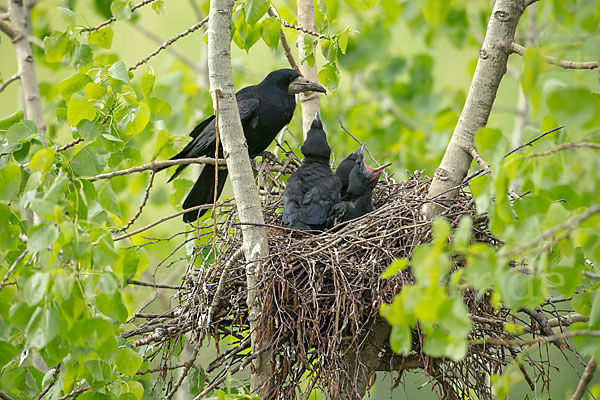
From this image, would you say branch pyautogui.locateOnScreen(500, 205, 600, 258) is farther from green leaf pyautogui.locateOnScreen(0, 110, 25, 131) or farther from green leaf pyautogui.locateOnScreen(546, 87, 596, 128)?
green leaf pyautogui.locateOnScreen(0, 110, 25, 131)

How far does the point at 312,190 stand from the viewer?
327 centimetres

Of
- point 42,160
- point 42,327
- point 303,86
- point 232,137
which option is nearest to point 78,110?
point 232,137

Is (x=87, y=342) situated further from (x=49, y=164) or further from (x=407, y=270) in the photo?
(x=407, y=270)

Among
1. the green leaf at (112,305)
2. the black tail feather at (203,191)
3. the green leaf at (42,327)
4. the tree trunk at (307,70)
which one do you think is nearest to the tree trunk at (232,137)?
the green leaf at (112,305)

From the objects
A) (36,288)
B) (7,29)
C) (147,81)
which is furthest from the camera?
(7,29)

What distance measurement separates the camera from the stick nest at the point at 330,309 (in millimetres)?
2447

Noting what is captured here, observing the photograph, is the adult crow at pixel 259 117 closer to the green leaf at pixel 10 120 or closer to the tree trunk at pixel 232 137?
the green leaf at pixel 10 120

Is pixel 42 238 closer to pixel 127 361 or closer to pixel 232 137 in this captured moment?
pixel 127 361

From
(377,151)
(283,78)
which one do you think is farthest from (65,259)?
(377,151)

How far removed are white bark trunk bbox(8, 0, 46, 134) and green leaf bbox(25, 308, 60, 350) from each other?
2646 mm

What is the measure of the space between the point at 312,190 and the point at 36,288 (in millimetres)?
1798

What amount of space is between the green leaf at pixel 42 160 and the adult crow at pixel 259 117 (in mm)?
1974

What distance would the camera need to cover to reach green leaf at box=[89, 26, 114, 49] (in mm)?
3238

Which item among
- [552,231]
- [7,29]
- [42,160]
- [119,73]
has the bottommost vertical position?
[552,231]
